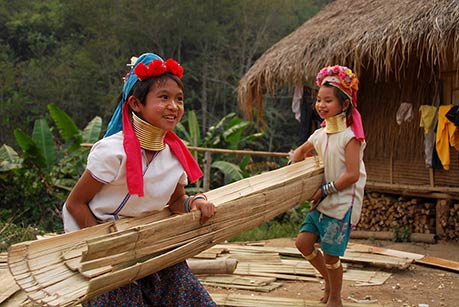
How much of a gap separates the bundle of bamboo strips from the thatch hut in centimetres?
443

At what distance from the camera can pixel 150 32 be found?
20.5 m

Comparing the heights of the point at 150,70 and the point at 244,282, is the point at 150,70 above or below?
above

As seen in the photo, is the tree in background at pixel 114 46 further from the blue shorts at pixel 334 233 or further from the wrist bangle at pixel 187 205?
the wrist bangle at pixel 187 205

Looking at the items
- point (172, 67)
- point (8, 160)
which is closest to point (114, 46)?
point (8, 160)

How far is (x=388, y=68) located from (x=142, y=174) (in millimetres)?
4943

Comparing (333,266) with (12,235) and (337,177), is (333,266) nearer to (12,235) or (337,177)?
(337,177)

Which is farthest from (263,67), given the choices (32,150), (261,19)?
(261,19)

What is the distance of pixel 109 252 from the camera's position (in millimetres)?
2135

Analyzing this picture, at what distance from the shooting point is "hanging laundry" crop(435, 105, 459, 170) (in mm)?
7070

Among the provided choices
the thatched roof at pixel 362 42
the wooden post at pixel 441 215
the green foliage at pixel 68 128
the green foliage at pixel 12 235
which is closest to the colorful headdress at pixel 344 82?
the thatched roof at pixel 362 42

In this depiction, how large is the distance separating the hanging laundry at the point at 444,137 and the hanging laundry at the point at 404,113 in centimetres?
57

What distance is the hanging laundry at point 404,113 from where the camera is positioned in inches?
306

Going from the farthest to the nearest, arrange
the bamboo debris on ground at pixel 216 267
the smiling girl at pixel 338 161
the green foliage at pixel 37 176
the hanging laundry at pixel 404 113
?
the green foliage at pixel 37 176, the hanging laundry at pixel 404 113, the bamboo debris on ground at pixel 216 267, the smiling girl at pixel 338 161

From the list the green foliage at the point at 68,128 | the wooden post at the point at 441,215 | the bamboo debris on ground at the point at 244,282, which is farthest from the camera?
the green foliage at the point at 68,128
